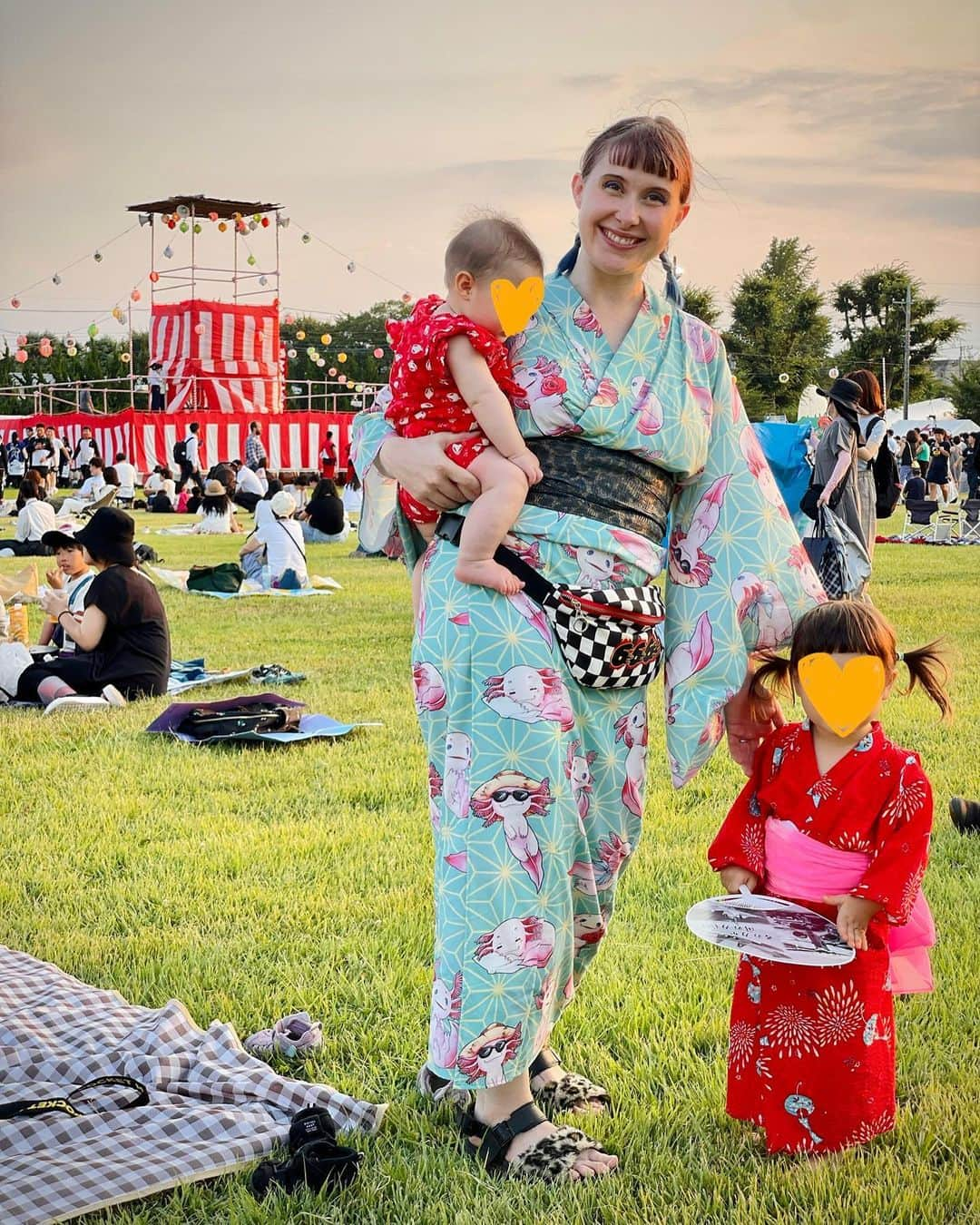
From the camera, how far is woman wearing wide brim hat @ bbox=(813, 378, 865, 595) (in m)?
7.50

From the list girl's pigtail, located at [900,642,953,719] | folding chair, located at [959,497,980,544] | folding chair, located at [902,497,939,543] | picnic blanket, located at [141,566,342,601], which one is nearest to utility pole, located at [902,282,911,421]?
folding chair, located at [902,497,939,543]

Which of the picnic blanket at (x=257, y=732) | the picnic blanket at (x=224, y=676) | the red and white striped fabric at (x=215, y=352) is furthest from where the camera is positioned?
the red and white striped fabric at (x=215, y=352)

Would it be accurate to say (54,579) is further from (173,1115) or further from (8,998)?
(173,1115)

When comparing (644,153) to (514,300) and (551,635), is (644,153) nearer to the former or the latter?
(514,300)

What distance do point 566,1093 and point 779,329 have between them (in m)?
48.3

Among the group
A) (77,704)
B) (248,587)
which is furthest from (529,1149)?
(248,587)

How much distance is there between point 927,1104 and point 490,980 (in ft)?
3.27

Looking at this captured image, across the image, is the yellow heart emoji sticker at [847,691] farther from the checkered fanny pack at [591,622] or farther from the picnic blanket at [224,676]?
the picnic blanket at [224,676]

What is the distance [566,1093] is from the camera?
2643 mm

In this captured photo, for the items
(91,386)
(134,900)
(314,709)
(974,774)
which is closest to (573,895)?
(134,900)

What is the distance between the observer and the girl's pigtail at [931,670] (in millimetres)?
2508

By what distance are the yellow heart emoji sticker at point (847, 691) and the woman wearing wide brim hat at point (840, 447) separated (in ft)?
17.6

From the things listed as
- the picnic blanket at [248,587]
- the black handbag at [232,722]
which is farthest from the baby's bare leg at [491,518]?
the picnic blanket at [248,587]

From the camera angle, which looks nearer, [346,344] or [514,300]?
[514,300]
